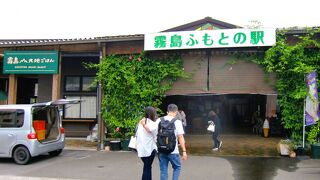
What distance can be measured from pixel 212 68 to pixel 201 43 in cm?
112

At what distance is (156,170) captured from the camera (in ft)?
32.6

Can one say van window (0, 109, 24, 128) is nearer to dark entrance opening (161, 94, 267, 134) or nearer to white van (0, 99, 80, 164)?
white van (0, 99, 80, 164)

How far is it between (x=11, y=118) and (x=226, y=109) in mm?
14902

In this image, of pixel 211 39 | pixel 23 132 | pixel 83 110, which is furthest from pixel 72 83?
pixel 211 39

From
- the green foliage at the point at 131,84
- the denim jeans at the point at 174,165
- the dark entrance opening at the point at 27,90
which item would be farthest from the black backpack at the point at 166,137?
the dark entrance opening at the point at 27,90

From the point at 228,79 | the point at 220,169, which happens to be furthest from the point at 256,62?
the point at 220,169

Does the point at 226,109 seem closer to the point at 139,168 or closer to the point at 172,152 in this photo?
the point at 139,168

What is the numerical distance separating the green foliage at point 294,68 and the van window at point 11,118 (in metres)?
7.77

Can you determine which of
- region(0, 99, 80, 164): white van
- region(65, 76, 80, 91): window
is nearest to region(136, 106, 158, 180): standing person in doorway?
region(0, 99, 80, 164): white van

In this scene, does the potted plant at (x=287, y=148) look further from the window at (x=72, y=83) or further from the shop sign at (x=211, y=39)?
the window at (x=72, y=83)

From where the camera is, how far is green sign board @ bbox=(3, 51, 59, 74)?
13984 mm

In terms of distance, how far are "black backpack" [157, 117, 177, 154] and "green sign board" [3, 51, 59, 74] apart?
8065 millimetres

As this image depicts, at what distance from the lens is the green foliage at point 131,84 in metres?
13.0

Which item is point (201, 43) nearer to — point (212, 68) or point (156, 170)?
point (212, 68)
